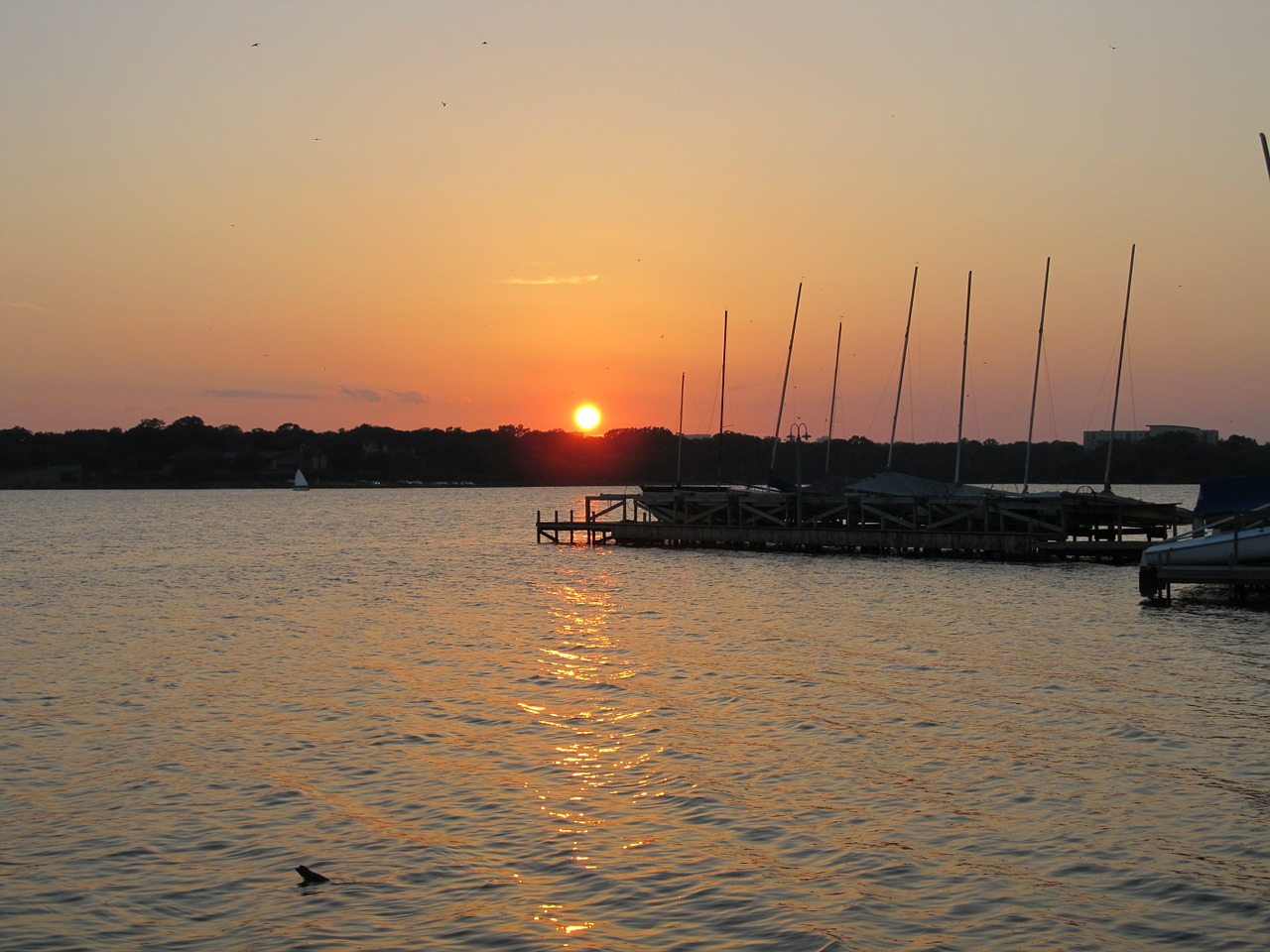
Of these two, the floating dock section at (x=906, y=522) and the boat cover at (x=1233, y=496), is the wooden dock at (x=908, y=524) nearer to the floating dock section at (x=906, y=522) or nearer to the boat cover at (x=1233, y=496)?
the floating dock section at (x=906, y=522)

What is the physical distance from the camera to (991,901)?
10.8m

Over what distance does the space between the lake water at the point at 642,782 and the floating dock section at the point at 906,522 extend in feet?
62.2

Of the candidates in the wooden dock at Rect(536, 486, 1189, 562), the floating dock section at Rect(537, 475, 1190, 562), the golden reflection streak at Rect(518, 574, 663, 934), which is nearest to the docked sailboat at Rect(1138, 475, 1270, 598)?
the wooden dock at Rect(536, 486, 1189, 562)

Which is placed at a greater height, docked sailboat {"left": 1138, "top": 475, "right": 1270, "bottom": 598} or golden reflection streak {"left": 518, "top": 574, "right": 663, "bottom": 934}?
docked sailboat {"left": 1138, "top": 475, "right": 1270, "bottom": 598}

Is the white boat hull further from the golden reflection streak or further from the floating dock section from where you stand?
the golden reflection streak

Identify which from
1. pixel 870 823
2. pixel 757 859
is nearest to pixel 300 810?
pixel 757 859

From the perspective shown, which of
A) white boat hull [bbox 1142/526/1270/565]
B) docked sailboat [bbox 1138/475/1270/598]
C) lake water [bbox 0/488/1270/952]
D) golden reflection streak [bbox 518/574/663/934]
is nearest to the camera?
lake water [bbox 0/488/1270/952]

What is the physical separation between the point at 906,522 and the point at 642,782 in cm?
4440

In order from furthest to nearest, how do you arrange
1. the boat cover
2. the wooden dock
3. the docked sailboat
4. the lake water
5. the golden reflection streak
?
the wooden dock, the boat cover, the docked sailboat, the golden reflection streak, the lake water

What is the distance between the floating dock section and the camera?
171ft

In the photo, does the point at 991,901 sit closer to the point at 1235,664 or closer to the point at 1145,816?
the point at 1145,816

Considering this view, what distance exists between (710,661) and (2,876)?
51.0 feet

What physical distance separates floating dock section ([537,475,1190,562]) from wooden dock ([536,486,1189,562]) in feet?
0.17

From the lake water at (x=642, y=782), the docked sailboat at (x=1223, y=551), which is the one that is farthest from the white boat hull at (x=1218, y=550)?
the lake water at (x=642, y=782)
